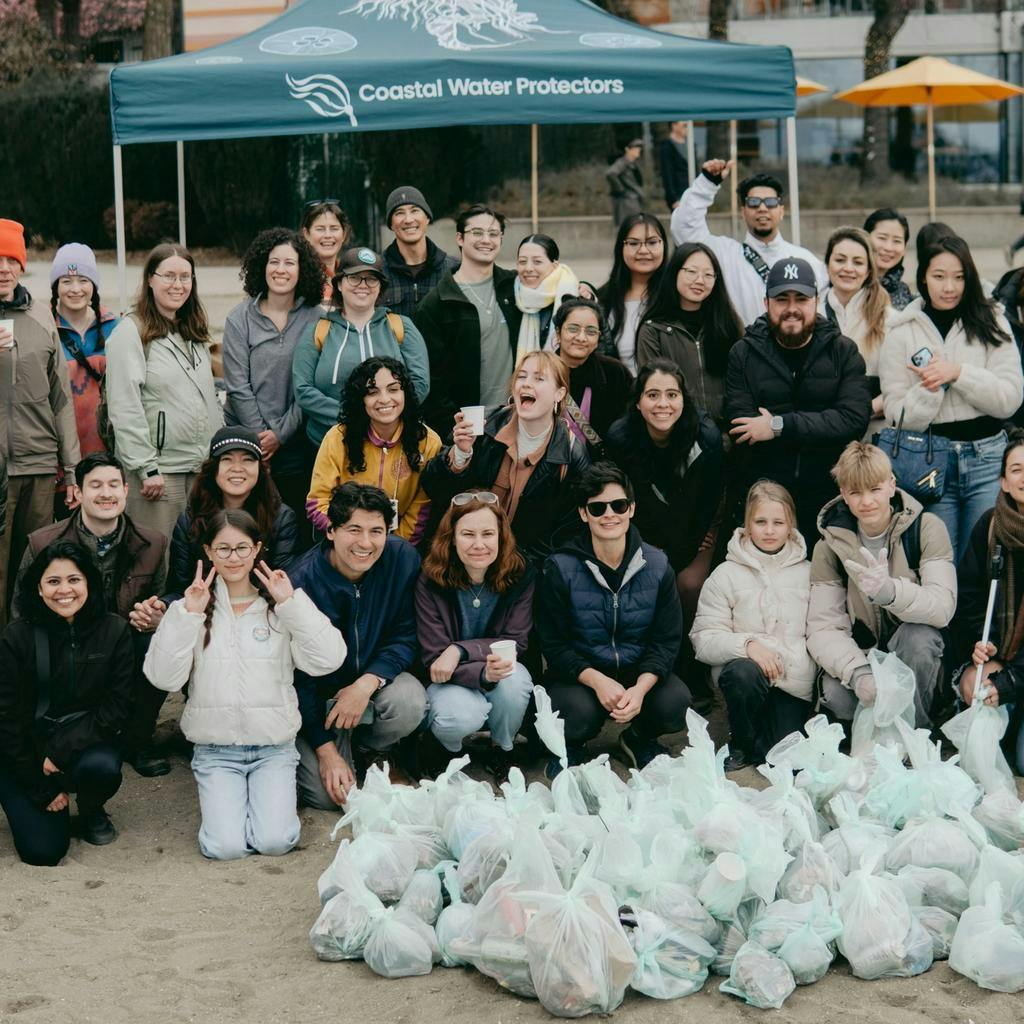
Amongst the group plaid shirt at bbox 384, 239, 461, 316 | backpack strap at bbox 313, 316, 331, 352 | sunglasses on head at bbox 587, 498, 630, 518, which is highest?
plaid shirt at bbox 384, 239, 461, 316

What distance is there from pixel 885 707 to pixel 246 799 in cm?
222

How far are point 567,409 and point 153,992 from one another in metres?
2.80

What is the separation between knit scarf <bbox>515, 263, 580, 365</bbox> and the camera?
618 cm

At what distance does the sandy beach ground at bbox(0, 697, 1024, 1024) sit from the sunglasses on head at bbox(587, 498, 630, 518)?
153 cm

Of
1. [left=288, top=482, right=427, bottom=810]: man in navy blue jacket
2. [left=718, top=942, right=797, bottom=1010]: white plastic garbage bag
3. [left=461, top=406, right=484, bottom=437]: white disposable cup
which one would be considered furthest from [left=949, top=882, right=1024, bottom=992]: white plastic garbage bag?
[left=461, top=406, right=484, bottom=437]: white disposable cup

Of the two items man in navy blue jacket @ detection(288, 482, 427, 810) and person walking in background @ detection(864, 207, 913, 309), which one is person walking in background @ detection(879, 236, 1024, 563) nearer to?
person walking in background @ detection(864, 207, 913, 309)

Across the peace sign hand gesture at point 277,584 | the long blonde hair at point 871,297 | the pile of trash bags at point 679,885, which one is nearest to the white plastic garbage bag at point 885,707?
the pile of trash bags at point 679,885

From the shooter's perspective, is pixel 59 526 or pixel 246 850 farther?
pixel 59 526

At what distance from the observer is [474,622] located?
532 cm

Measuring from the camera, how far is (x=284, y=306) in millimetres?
6047

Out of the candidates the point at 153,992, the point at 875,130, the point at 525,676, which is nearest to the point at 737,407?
the point at 525,676

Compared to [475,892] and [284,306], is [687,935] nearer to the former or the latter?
[475,892]

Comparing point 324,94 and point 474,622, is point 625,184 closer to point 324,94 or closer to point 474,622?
point 324,94

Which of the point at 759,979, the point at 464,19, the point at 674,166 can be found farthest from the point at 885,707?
the point at 674,166
